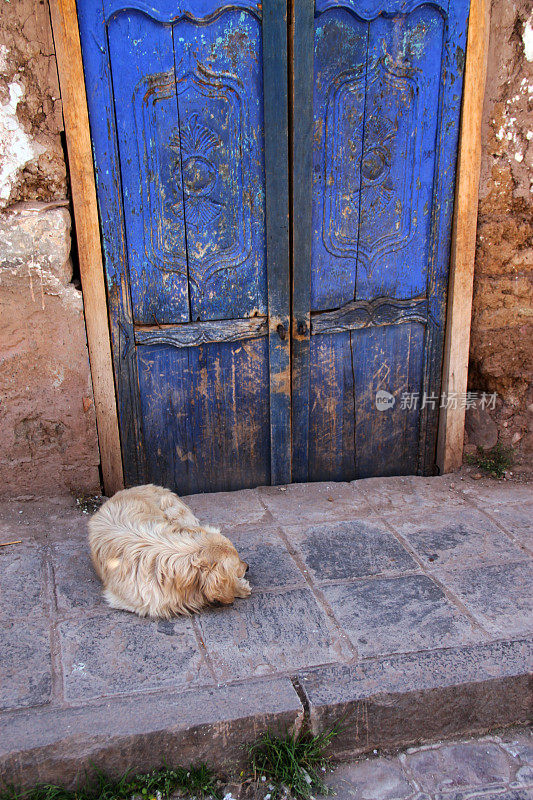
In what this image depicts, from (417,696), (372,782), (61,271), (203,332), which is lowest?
(372,782)

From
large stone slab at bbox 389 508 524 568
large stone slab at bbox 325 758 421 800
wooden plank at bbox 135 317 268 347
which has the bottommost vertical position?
large stone slab at bbox 325 758 421 800

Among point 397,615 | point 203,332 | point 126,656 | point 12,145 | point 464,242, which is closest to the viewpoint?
point 126,656

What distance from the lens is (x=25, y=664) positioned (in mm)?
2457

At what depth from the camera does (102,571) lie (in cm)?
279

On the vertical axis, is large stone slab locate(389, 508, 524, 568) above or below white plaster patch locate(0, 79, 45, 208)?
below

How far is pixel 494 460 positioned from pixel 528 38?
2.42 metres

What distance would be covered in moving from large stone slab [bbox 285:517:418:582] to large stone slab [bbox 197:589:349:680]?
9.9 inches

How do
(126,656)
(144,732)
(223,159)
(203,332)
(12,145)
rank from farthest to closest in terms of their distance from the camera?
(203,332)
(223,159)
(12,145)
(126,656)
(144,732)

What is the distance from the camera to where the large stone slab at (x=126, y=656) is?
238 cm

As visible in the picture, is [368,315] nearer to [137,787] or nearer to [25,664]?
[25,664]

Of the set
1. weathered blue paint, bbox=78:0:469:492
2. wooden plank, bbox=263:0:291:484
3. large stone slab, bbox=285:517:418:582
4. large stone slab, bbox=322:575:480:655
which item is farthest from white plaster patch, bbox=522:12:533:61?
large stone slab, bbox=322:575:480:655

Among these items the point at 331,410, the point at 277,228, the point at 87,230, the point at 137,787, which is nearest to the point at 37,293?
the point at 87,230

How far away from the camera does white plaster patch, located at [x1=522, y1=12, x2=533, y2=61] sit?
337 centimetres

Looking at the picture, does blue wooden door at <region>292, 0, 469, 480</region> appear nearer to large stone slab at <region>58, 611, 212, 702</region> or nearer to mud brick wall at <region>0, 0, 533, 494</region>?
mud brick wall at <region>0, 0, 533, 494</region>
